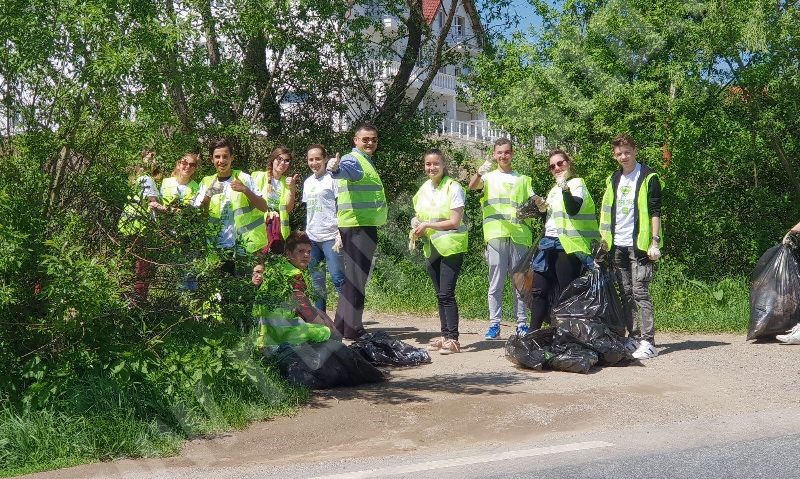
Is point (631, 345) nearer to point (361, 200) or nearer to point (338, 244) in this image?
point (361, 200)

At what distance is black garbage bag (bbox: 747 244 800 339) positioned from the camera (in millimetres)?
10242

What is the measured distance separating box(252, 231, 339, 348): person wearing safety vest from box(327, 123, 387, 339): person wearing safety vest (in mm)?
1510

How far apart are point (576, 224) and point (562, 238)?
0.60 ft

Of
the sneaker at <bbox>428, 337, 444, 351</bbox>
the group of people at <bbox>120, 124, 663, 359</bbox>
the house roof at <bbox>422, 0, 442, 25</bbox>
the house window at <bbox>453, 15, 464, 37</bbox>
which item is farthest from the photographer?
the house window at <bbox>453, 15, 464, 37</bbox>

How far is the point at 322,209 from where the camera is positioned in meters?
10.5

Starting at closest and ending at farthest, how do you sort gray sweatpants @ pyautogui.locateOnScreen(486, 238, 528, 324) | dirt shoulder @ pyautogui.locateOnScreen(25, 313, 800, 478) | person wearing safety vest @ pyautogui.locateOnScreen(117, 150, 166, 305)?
dirt shoulder @ pyautogui.locateOnScreen(25, 313, 800, 478), person wearing safety vest @ pyautogui.locateOnScreen(117, 150, 166, 305), gray sweatpants @ pyautogui.locateOnScreen(486, 238, 528, 324)

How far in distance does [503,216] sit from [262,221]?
2.35 metres

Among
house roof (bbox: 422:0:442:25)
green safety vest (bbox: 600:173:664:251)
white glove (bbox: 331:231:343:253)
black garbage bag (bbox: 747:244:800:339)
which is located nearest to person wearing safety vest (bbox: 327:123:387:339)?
white glove (bbox: 331:231:343:253)

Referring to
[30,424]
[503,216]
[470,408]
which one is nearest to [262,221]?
[503,216]

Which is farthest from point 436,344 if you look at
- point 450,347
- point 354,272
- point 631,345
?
point 631,345

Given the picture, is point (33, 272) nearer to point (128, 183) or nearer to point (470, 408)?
point (128, 183)

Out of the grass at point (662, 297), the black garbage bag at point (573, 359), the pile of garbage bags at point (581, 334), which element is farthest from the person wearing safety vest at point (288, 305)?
the grass at point (662, 297)

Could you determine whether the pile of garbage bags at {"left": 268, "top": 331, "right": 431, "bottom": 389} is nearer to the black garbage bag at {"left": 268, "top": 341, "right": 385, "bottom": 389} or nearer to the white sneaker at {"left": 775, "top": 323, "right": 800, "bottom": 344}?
the black garbage bag at {"left": 268, "top": 341, "right": 385, "bottom": 389}

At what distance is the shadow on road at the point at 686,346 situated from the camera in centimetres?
989
